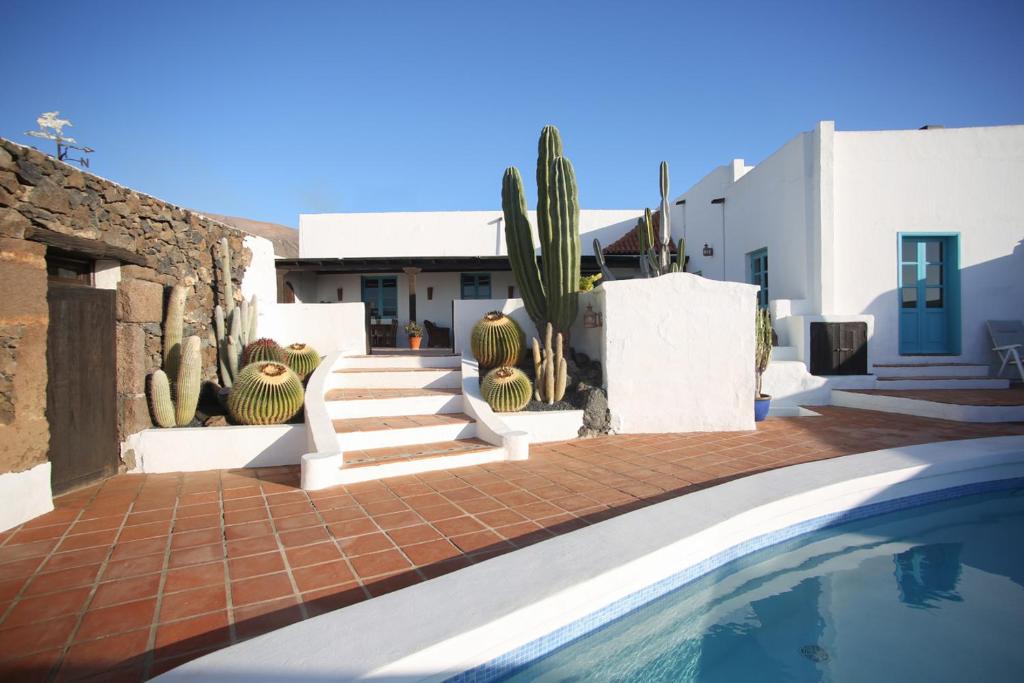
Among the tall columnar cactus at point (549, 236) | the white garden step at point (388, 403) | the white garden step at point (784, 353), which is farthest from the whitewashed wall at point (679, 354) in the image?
the white garden step at point (784, 353)

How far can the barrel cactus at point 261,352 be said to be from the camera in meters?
6.57

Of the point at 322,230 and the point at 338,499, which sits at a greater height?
the point at 322,230

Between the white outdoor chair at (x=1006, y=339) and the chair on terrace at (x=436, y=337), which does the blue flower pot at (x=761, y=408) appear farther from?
the chair on terrace at (x=436, y=337)

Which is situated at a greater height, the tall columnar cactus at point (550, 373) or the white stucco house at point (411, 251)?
the white stucco house at point (411, 251)

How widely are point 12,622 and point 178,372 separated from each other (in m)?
3.43

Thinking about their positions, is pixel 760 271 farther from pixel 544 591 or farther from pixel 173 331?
pixel 173 331

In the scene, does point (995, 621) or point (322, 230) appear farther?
point (322, 230)

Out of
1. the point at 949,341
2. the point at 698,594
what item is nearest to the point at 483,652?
the point at 698,594

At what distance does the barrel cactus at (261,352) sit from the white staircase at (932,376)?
32.1 feet

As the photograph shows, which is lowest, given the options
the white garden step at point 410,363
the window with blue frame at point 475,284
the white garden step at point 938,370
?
the white garden step at point 938,370

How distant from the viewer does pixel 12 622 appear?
2.35 metres

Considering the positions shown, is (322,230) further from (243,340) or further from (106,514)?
(106,514)

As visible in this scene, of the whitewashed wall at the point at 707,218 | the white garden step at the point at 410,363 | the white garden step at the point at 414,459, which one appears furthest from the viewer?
the whitewashed wall at the point at 707,218

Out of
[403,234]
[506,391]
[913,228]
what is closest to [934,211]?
[913,228]
